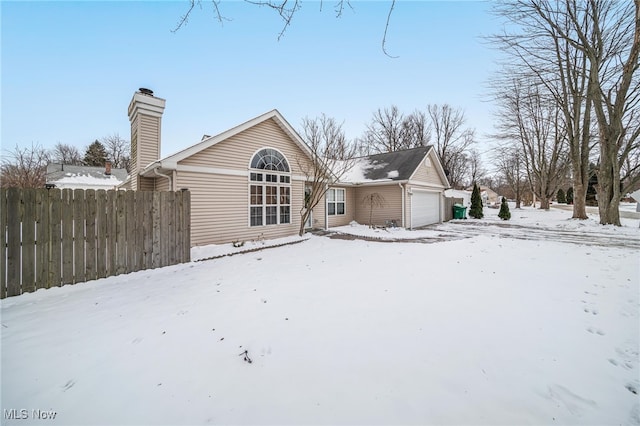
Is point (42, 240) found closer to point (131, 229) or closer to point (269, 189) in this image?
point (131, 229)

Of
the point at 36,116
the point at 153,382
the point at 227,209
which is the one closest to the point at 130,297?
the point at 153,382

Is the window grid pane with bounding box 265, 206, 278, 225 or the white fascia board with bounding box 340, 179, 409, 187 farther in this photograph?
the white fascia board with bounding box 340, 179, 409, 187

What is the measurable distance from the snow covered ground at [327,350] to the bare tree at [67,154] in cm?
4239

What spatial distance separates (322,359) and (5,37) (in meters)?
9.10

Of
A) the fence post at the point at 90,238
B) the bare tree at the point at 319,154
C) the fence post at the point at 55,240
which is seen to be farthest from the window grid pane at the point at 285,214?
the fence post at the point at 55,240

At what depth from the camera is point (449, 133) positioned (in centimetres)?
3388

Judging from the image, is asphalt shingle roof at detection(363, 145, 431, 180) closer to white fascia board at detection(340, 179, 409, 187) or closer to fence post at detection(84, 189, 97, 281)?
white fascia board at detection(340, 179, 409, 187)

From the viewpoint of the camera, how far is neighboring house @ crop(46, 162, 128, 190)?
2289 centimetres

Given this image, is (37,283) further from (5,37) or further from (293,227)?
(293,227)

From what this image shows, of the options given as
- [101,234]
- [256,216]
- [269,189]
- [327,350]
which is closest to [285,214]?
[269,189]

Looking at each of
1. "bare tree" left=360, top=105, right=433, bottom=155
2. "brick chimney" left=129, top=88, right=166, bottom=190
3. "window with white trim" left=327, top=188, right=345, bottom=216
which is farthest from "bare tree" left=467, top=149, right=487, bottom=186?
"brick chimney" left=129, top=88, right=166, bottom=190

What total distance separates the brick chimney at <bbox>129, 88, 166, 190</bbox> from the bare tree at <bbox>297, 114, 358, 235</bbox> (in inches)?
220

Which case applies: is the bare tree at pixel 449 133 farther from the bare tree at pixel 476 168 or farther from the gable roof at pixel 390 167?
the gable roof at pixel 390 167

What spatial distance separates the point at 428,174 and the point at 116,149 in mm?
40812
